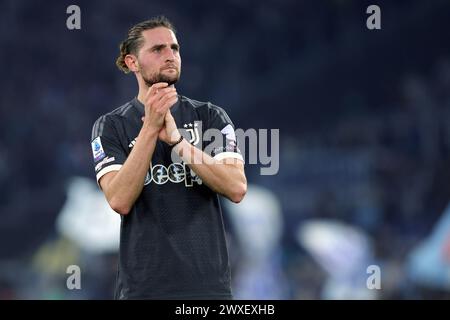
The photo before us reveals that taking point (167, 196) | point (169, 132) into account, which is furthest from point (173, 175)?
point (169, 132)

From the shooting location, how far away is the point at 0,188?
16.0 meters

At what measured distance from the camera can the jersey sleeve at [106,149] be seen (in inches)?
194

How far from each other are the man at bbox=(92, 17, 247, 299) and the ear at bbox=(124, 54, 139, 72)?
64 millimetres

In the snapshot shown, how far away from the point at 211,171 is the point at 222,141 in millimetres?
334

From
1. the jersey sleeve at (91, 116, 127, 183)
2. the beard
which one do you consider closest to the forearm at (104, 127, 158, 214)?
the jersey sleeve at (91, 116, 127, 183)

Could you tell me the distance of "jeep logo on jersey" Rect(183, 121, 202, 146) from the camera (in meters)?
4.97

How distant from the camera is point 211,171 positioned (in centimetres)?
469

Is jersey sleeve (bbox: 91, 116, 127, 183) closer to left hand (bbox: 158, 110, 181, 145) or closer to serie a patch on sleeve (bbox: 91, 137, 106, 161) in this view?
serie a patch on sleeve (bbox: 91, 137, 106, 161)

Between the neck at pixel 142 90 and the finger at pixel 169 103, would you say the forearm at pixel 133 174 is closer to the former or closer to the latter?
the finger at pixel 169 103

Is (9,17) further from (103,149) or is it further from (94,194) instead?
(103,149)

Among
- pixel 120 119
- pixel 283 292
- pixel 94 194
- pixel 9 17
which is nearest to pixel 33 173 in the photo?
pixel 94 194

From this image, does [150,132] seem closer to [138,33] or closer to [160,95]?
[160,95]
